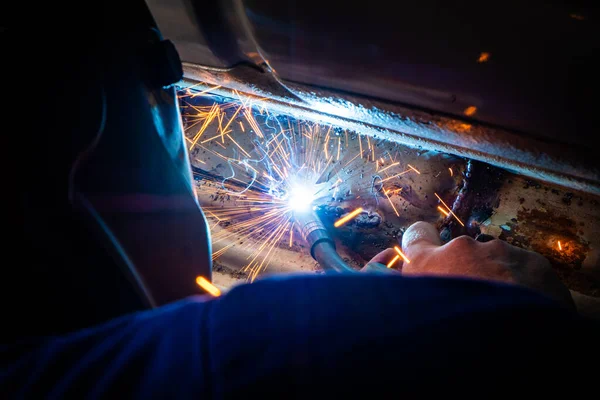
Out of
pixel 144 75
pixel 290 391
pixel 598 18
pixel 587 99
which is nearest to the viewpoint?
pixel 290 391

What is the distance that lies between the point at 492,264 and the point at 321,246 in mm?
983

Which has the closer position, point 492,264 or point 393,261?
point 492,264

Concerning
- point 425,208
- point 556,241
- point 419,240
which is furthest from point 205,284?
point 556,241

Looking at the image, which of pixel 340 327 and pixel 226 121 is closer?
pixel 340 327

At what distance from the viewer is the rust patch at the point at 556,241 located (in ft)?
6.22

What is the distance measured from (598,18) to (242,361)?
3.59 ft

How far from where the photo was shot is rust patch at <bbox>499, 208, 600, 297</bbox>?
1896 mm

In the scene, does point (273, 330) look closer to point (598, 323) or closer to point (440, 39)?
point (598, 323)

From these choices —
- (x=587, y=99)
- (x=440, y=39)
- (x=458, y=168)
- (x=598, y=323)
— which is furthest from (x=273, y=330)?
(x=458, y=168)

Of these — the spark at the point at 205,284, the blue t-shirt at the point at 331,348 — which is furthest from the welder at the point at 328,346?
the spark at the point at 205,284

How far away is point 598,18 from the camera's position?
666 millimetres

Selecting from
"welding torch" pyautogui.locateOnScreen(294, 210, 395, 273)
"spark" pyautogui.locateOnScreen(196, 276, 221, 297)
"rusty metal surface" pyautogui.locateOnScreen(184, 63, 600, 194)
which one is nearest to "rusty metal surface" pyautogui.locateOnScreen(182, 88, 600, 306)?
"welding torch" pyautogui.locateOnScreen(294, 210, 395, 273)

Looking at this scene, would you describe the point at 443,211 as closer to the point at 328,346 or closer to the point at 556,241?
the point at 556,241

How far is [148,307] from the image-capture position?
1005 millimetres
